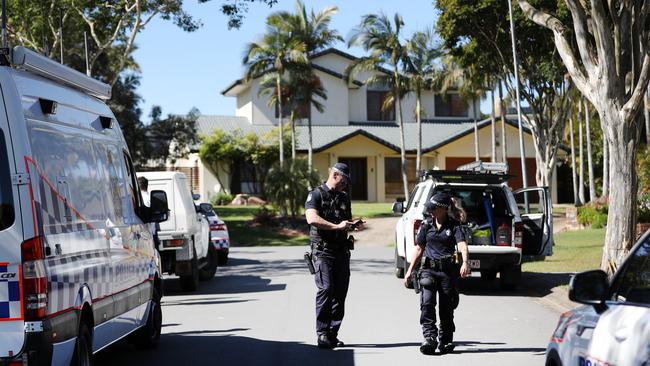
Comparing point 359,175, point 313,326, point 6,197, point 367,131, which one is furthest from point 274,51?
point 6,197

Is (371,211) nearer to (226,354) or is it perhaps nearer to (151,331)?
(151,331)

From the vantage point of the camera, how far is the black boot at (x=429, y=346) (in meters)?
10.5

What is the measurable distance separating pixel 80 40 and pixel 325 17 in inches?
577

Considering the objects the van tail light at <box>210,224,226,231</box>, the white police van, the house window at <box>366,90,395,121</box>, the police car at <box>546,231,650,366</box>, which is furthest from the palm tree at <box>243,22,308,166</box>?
the police car at <box>546,231,650,366</box>

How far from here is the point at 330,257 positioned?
10969 mm

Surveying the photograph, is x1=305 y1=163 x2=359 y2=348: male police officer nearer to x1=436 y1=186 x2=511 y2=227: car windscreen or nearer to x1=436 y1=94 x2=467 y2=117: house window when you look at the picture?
x1=436 y1=186 x2=511 y2=227: car windscreen

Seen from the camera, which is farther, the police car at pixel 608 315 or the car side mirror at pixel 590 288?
the car side mirror at pixel 590 288

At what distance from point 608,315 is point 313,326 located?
313 inches

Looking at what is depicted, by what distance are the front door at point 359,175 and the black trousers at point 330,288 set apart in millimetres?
47463

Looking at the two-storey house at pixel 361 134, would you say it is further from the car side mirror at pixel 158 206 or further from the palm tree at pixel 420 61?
the car side mirror at pixel 158 206

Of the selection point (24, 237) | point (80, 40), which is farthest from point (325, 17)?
point (24, 237)

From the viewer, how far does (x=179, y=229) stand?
55.4ft

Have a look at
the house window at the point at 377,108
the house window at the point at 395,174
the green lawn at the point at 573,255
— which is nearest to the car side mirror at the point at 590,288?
the green lawn at the point at 573,255

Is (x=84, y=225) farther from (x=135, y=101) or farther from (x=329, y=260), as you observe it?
(x=135, y=101)
